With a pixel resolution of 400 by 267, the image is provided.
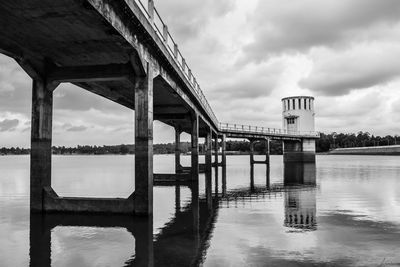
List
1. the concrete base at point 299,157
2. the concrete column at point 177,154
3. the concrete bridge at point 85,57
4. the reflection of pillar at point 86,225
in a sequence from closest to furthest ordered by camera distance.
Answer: the reflection of pillar at point 86,225 < the concrete bridge at point 85,57 < the concrete column at point 177,154 < the concrete base at point 299,157

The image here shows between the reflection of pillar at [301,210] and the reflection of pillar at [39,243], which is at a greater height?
the reflection of pillar at [39,243]

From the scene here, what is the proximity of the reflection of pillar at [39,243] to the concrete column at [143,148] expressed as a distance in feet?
13.6

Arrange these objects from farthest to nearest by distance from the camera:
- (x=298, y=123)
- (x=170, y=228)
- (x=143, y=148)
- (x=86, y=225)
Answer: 1. (x=298, y=123)
2. (x=143, y=148)
3. (x=86, y=225)
4. (x=170, y=228)

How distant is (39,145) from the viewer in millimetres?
18531

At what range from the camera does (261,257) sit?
34.6 feet

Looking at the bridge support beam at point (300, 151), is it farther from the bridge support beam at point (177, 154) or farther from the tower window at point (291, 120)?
the bridge support beam at point (177, 154)

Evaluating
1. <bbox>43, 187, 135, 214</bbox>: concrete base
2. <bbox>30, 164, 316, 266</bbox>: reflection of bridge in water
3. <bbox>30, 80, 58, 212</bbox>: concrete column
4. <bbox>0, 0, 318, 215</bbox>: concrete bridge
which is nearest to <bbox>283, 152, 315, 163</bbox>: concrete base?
<bbox>30, 164, 316, 266</bbox>: reflection of bridge in water

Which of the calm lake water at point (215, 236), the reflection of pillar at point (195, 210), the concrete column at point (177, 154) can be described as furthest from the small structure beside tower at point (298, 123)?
the calm lake water at point (215, 236)

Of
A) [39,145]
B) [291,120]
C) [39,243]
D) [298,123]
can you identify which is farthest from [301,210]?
[291,120]

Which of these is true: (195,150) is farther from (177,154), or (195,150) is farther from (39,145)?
(39,145)

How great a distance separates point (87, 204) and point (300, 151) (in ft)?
255

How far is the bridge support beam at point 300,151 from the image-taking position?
8894cm

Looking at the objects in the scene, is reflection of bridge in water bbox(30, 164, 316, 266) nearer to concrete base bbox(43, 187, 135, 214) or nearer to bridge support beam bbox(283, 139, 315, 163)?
concrete base bbox(43, 187, 135, 214)

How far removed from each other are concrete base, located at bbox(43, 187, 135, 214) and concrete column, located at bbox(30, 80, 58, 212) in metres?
0.38
